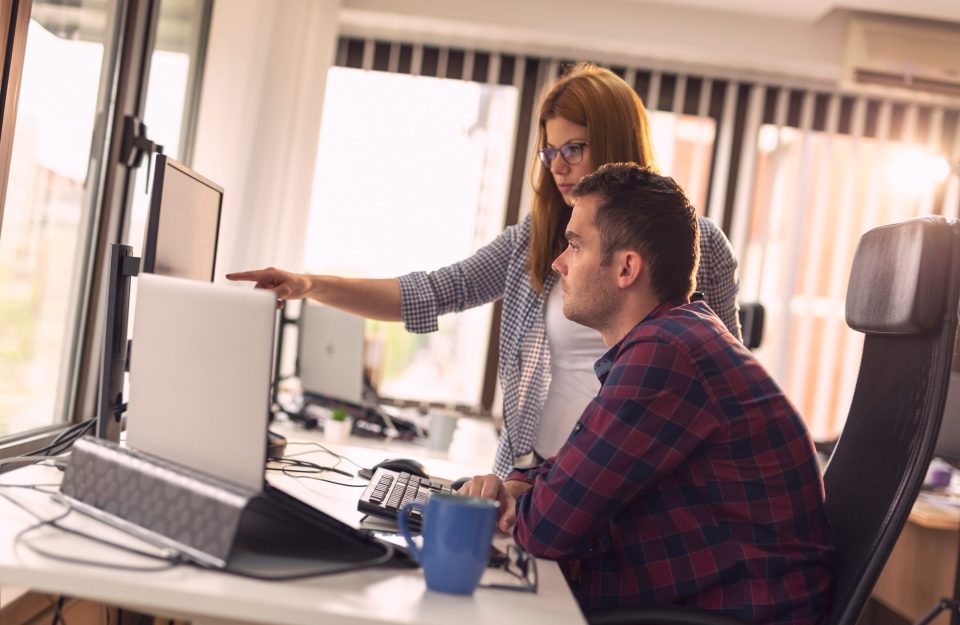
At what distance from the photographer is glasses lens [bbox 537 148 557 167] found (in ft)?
6.48

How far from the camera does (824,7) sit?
4199mm

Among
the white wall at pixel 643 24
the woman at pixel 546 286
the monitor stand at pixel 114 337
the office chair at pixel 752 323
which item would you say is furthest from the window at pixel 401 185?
the monitor stand at pixel 114 337

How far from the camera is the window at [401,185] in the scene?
4.65 m

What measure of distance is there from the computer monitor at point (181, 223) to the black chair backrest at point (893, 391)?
112 cm

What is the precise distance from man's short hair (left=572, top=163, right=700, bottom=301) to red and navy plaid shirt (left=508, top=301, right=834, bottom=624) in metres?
0.15

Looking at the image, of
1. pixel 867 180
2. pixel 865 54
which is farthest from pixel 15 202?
pixel 867 180


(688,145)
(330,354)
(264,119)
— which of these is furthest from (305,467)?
(688,145)

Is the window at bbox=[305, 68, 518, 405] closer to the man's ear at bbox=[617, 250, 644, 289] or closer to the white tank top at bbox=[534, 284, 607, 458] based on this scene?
the white tank top at bbox=[534, 284, 607, 458]

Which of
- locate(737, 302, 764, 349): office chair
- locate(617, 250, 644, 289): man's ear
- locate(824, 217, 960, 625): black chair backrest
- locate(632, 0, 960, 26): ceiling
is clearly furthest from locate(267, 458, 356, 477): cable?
locate(632, 0, 960, 26): ceiling

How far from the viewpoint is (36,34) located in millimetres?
2057

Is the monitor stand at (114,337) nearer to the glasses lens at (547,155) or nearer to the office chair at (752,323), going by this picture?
the glasses lens at (547,155)

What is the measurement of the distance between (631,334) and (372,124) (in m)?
3.63

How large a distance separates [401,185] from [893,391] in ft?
11.8

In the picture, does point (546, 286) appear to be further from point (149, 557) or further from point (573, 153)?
point (149, 557)
